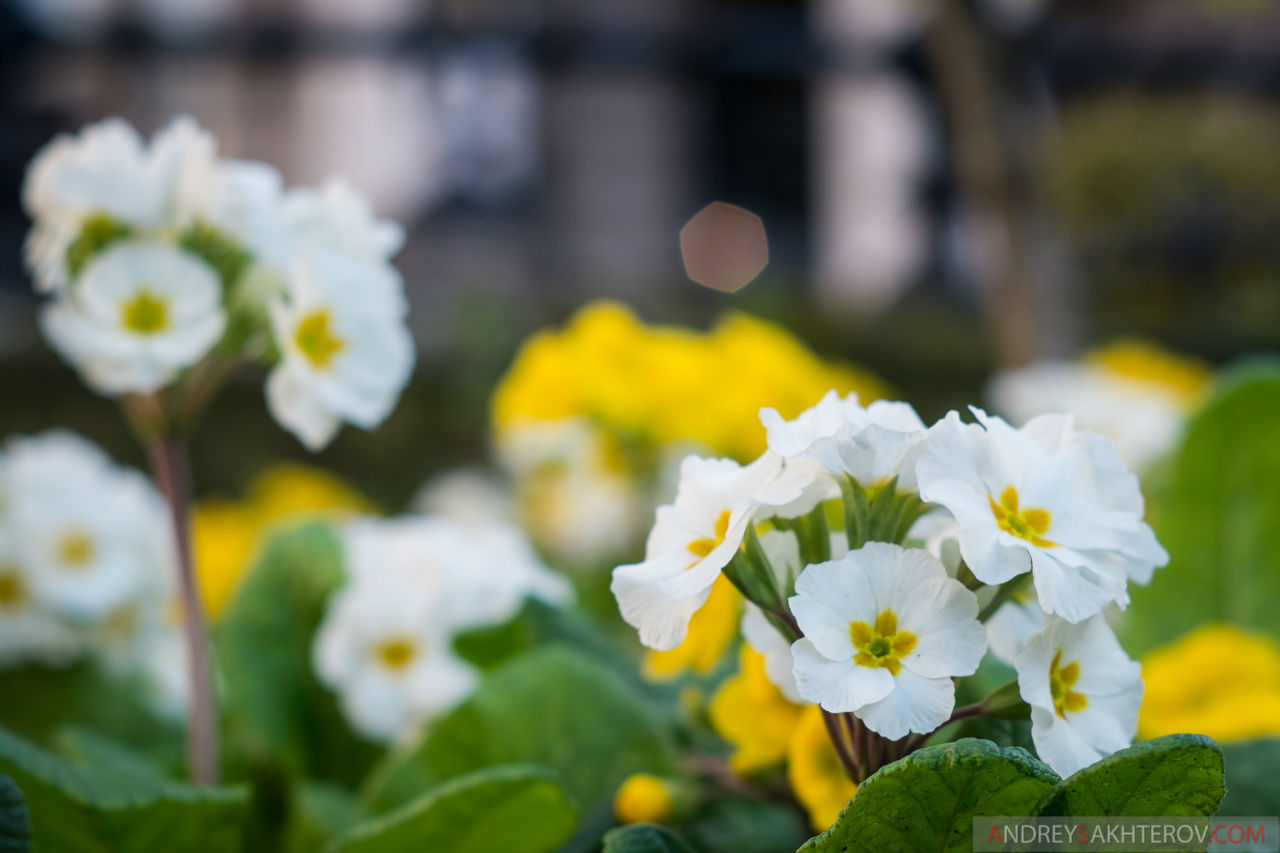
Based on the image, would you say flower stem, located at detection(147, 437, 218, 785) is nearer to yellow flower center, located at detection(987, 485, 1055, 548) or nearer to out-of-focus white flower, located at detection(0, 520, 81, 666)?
out-of-focus white flower, located at detection(0, 520, 81, 666)

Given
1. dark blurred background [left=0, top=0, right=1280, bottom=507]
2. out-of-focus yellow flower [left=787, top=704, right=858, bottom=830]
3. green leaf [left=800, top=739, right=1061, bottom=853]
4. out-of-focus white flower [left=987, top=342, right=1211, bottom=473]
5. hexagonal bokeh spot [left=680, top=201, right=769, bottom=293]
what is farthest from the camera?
hexagonal bokeh spot [left=680, top=201, right=769, bottom=293]

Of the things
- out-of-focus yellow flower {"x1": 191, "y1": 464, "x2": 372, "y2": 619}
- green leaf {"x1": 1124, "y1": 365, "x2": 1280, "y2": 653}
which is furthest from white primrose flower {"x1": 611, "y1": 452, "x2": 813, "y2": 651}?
out-of-focus yellow flower {"x1": 191, "y1": 464, "x2": 372, "y2": 619}

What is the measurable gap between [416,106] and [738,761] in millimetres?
5801

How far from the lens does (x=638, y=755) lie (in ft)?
2.19

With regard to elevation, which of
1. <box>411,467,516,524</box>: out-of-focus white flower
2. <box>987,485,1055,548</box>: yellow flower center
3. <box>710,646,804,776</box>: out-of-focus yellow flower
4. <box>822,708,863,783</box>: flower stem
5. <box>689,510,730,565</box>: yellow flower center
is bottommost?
<box>411,467,516,524</box>: out-of-focus white flower

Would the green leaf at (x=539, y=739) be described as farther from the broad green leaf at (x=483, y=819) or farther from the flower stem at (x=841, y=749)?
the flower stem at (x=841, y=749)

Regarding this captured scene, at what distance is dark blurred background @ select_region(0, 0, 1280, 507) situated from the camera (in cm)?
273

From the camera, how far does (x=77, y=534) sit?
954 millimetres

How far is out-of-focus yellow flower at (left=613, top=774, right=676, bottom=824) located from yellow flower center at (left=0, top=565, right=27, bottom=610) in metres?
0.61

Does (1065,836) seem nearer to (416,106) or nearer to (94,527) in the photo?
(94,527)

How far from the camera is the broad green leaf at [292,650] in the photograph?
887mm

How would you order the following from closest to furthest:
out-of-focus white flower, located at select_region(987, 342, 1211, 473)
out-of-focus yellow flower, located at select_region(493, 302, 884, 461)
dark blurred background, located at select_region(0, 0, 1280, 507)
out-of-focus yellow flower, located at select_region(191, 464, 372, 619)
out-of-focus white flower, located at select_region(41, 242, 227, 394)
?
out-of-focus white flower, located at select_region(41, 242, 227, 394)
out-of-focus yellow flower, located at select_region(493, 302, 884, 461)
out-of-focus white flower, located at select_region(987, 342, 1211, 473)
out-of-focus yellow flower, located at select_region(191, 464, 372, 619)
dark blurred background, located at select_region(0, 0, 1280, 507)

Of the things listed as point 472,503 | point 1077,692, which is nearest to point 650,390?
point 1077,692

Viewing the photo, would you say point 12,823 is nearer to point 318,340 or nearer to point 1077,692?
point 318,340
